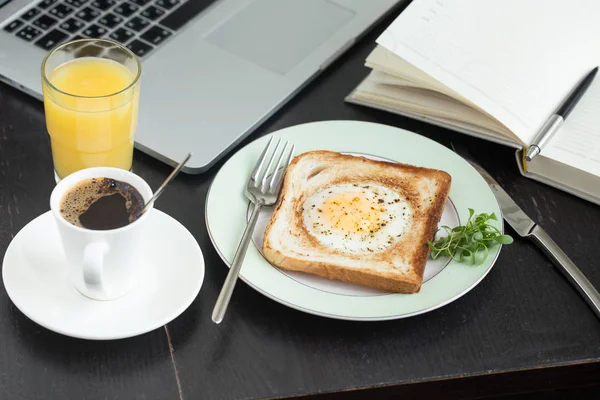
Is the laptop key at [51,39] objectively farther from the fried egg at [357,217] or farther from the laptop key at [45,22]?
the fried egg at [357,217]

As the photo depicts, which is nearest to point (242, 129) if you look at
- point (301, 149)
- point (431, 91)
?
point (301, 149)

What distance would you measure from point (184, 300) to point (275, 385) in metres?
0.14

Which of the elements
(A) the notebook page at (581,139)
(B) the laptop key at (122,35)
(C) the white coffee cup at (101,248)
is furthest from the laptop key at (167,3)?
(A) the notebook page at (581,139)

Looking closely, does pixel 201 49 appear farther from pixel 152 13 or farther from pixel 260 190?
pixel 260 190

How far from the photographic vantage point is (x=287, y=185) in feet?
3.67

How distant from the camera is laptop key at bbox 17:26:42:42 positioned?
136cm

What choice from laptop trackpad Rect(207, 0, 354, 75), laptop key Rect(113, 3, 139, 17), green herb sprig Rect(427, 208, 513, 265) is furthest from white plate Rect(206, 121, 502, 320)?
laptop key Rect(113, 3, 139, 17)

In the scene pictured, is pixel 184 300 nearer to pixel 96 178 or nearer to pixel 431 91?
pixel 96 178

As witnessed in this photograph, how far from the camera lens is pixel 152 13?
1451 millimetres

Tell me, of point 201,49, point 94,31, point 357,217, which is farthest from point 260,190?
point 94,31

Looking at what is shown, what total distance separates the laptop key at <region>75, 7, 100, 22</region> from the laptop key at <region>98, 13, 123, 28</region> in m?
0.02

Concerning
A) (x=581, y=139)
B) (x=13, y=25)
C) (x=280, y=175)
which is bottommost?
(x=13, y=25)

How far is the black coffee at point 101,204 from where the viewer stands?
0.90 m

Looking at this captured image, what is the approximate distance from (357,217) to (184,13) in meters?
0.61
